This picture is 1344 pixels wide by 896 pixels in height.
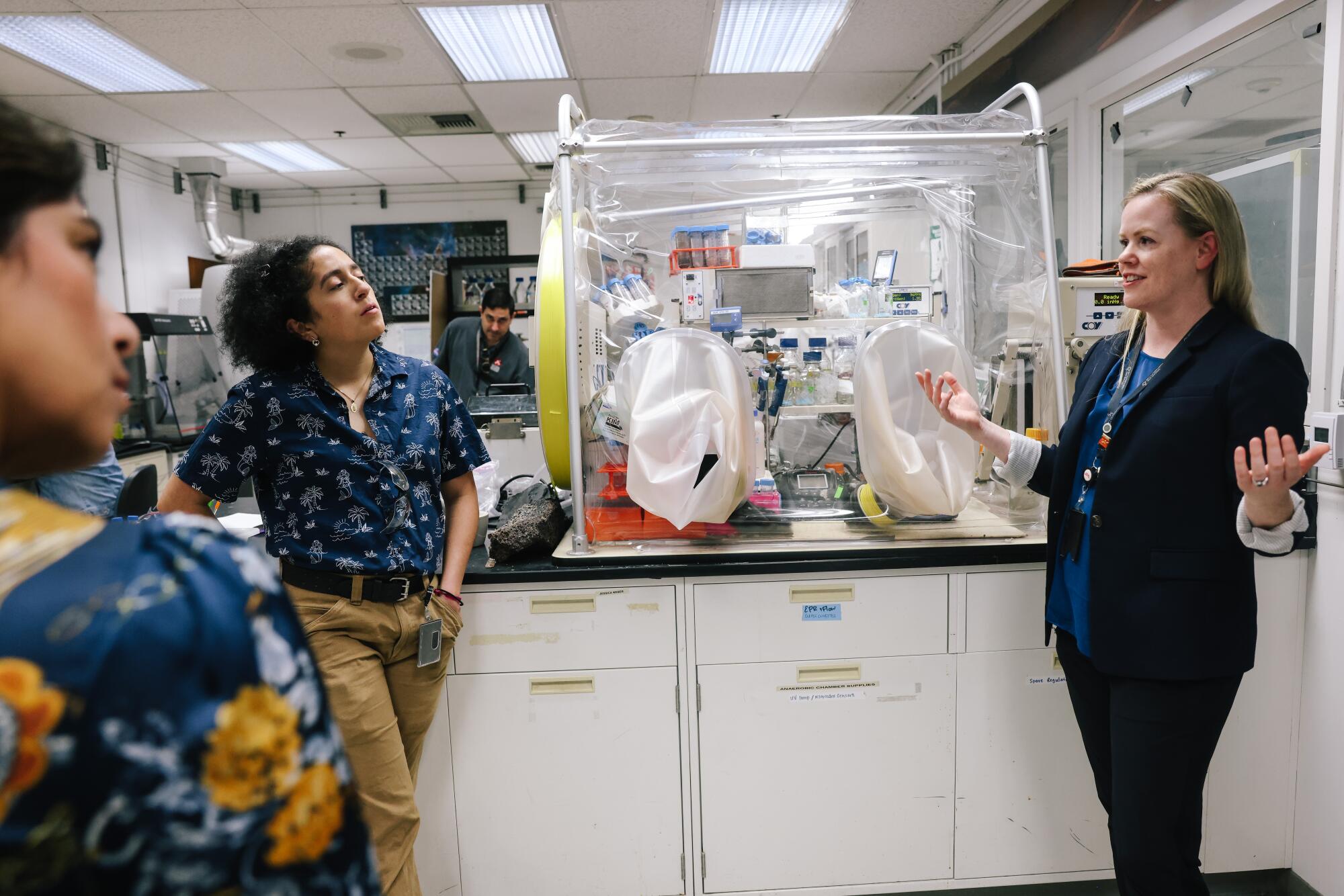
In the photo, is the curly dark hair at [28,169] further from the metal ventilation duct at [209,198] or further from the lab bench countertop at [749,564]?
the metal ventilation duct at [209,198]

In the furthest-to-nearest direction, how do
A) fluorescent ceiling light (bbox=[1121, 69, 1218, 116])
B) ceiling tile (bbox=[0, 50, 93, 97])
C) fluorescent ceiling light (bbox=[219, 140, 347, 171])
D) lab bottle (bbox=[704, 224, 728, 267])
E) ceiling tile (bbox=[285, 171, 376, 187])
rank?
1. ceiling tile (bbox=[285, 171, 376, 187])
2. fluorescent ceiling light (bbox=[219, 140, 347, 171])
3. ceiling tile (bbox=[0, 50, 93, 97])
4. fluorescent ceiling light (bbox=[1121, 69, 1218, 116])
5. lab bottle (bbox=[704, 224, 728, 267])

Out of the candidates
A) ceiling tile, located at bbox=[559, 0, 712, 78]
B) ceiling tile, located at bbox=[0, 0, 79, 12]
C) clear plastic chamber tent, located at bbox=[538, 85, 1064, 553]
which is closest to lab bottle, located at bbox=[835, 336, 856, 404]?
clear plastic chamber tent, located at bbox=[538, 85, 1064, 553]

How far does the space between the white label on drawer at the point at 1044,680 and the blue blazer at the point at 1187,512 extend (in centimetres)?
50

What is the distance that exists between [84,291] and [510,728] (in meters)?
1.60

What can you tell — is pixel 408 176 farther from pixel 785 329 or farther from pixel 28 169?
pixel 28 169

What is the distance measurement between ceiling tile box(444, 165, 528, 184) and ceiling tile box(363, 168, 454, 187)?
105 mm

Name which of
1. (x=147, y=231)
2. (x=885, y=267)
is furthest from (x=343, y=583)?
(x=147, y=231)

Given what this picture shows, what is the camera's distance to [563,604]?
184 cm

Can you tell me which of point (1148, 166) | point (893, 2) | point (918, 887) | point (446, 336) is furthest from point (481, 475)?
point (893, 2)

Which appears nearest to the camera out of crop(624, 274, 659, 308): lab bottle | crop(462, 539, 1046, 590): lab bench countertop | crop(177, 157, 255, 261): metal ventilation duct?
crop(462, 539, 1046, 590): lab bench countertop

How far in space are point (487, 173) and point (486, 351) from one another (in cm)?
340

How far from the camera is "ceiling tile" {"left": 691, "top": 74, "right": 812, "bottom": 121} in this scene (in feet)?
15.3

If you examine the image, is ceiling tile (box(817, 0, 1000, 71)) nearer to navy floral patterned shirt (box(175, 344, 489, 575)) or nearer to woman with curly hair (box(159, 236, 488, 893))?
woman with curly hair (box(159, 236, 488, 893))

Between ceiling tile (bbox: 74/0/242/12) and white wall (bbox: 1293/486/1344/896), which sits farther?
ceiling tile (bbox: 74/0/242/12)
